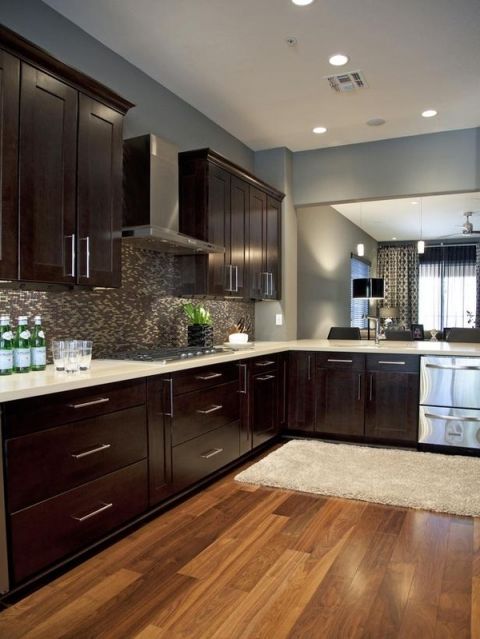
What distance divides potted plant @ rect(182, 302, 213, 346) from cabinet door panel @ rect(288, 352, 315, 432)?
0.99 m

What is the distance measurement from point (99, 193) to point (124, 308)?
886 millimetres

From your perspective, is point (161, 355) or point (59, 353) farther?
point (161, 355)

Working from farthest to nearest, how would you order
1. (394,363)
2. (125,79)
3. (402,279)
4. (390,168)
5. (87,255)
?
(402,279) < (390,168) < (394,363) < (125,79) < (87,255)

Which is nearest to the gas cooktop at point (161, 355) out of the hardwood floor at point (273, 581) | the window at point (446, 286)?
the hardwood floor at point (273, 581)

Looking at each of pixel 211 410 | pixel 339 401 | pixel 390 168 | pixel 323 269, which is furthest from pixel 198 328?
pixel 323 269

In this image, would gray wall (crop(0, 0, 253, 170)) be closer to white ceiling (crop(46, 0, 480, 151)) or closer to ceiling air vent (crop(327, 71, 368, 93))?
white ceiling (crop(46, 0, 480, 151))

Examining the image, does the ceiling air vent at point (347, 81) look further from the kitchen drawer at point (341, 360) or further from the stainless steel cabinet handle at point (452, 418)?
the stainless steel cabinet handle at point (452, 418)

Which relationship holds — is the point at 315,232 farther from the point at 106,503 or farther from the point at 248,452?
the point at 106,503

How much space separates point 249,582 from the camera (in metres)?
2.03

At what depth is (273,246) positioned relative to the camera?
191 inches

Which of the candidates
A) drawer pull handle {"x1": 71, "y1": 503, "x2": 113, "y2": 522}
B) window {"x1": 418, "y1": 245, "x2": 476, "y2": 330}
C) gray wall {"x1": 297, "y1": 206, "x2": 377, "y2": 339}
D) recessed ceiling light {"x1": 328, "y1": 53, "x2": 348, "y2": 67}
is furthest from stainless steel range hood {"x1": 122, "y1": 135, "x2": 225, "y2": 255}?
window {"x1": 418, "y1": 245, "x2": 476, "y2": 330}

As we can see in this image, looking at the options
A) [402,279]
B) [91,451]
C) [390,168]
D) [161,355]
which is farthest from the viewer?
[402,279]

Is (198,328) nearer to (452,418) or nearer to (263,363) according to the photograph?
(263,363)

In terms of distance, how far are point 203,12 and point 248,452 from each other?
2.90 meters
